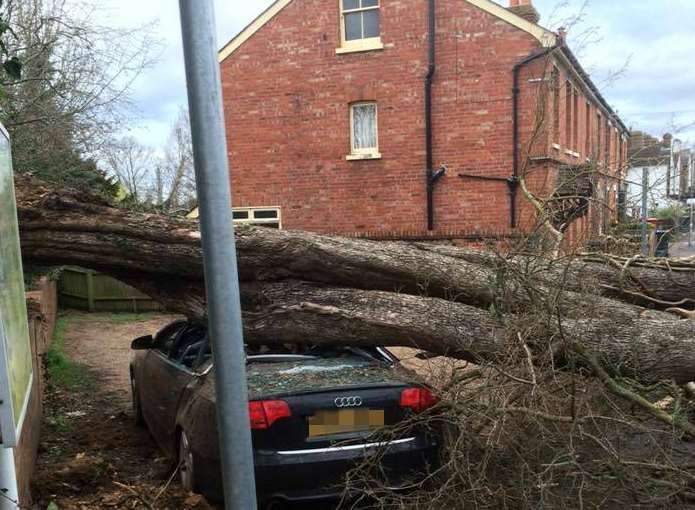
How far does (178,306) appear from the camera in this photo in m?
5.77

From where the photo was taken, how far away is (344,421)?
4.34m

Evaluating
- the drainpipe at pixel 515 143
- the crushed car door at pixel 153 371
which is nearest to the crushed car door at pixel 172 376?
the crushed car door at pixel 153 371

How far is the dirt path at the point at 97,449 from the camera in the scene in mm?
4430

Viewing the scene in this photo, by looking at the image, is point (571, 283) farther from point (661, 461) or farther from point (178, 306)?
point (178, 306)

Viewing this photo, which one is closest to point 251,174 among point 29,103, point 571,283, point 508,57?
point 508,57

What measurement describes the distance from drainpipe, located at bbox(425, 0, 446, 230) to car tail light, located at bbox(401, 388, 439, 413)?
39.6 feet

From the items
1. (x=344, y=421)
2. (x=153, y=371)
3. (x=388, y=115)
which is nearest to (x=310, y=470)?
(x=344, y=421)

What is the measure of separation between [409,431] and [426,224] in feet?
40.1

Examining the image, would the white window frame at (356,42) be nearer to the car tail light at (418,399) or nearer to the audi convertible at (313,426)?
the audi convertible at (313,426)

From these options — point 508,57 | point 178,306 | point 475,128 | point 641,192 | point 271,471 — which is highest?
point 508,57

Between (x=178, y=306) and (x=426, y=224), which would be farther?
(x=426, y=224)

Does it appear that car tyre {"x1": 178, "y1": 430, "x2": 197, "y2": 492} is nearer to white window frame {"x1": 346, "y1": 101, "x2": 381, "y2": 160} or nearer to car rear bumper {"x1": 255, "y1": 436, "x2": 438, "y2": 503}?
car rear bumper {"x1": 255, "y1": 436, "x2": 438, "y2": 503}

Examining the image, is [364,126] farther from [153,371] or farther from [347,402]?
[347,402]

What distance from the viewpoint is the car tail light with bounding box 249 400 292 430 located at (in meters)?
4.18
